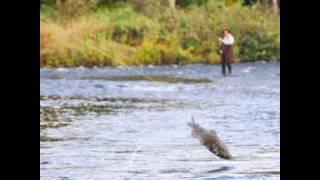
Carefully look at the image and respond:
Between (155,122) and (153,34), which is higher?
(155,122)

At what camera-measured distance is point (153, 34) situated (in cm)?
2145

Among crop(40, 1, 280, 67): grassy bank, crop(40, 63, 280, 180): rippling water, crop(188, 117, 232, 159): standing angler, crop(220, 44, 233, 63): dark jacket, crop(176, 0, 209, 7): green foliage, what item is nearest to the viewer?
crop(40, 63, 280, 180): rippling water

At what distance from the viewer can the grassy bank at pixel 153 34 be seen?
20.5 m

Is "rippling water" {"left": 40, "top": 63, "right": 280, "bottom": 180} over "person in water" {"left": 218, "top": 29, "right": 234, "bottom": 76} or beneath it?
over

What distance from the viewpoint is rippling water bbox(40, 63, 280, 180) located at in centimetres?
701

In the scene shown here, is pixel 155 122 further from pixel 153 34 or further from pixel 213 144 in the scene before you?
pixel 153 34

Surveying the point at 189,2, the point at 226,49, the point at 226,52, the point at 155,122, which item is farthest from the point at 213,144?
the point at 189,2

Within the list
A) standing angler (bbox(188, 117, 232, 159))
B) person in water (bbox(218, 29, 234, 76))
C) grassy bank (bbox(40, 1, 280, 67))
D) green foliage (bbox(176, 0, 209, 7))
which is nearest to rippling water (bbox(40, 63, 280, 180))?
standing angler (bbox(188, 117, 232, 159))

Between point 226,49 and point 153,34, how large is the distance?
85.6 inches

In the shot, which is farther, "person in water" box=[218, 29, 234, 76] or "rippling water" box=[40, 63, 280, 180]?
"person in water" box=[218, 29, 234, 76]

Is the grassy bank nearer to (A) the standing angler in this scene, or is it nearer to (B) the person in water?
(B) the person in water

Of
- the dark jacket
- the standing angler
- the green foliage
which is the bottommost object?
the dark jacket

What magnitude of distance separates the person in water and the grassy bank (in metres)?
0.33
